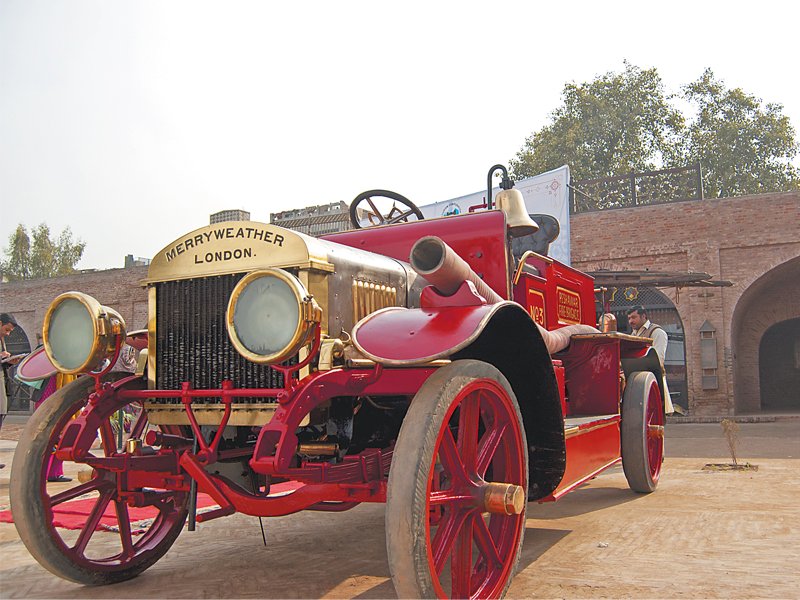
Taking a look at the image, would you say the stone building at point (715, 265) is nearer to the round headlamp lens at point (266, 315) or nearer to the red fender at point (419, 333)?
the red fender at point (419, 333)

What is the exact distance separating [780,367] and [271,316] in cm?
2015

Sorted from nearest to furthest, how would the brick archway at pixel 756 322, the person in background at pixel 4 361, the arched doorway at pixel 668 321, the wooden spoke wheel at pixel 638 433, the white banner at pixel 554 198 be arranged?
the wooden spoke wheel at pixel 638 433 → the person in background at pixel 4 361 → the white banner at pixel 554 198 → the arched doorway at pixel 668 321 → the brick archway at pixel 756 322

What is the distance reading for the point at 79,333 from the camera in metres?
3.17

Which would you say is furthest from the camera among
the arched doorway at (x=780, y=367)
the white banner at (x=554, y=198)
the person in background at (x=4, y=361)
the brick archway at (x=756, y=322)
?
the arched doorway at (x=780, y=367)

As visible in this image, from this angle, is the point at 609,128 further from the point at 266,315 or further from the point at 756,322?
the point at 266,315

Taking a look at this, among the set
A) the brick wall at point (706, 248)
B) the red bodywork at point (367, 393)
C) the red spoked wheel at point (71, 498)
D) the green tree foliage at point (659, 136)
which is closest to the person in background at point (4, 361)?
the red spoked wheel at point (71, 498)

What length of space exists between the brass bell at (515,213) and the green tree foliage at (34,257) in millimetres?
39684

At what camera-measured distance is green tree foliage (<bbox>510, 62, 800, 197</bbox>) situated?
30453mm

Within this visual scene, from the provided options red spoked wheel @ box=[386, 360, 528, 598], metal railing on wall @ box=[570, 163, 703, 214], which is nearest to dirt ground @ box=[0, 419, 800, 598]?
red spoked wheel @ box=[386, 360, 528, 598]

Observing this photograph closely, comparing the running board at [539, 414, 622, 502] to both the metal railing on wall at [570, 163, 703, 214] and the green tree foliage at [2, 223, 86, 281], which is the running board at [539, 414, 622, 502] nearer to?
the metal railing on wall at [570, 163, 703, 214]

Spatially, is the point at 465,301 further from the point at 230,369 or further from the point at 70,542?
the point at 70,542

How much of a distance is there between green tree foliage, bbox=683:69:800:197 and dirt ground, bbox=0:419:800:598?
91.6 ft

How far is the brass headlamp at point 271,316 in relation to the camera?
2.66 m

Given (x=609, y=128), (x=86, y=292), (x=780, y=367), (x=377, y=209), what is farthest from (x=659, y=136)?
(x=377, y=209)
